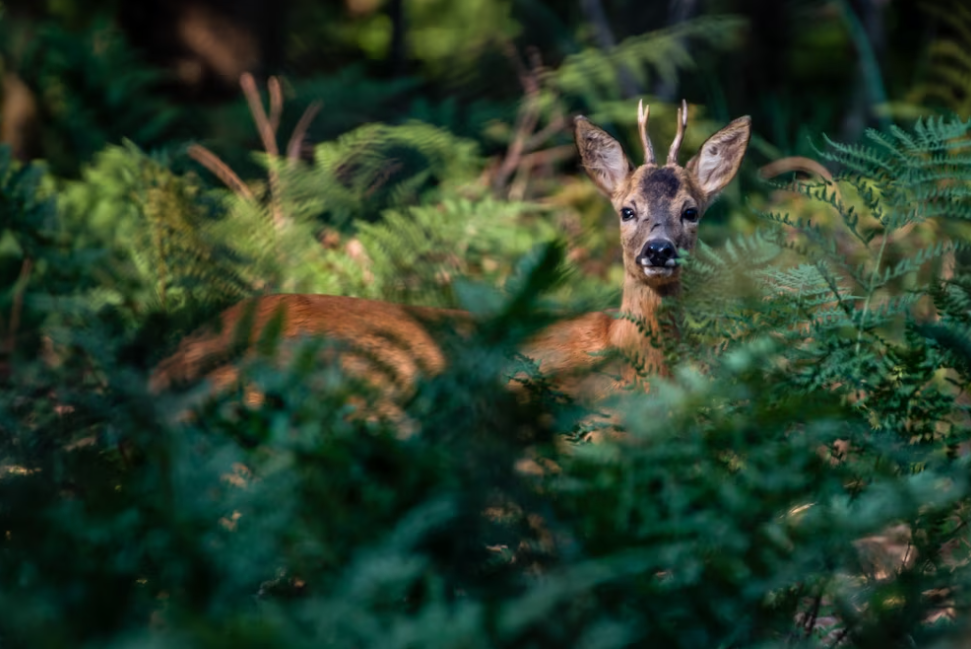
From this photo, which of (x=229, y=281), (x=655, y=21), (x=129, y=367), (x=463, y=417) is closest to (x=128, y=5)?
(x=655, y=21)

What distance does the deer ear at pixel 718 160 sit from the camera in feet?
14.7

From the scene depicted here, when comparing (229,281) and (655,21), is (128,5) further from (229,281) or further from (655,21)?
(229,281)

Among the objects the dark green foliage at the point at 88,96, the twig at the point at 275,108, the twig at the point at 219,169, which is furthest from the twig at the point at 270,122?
the dark green foliage at the point at 88,96

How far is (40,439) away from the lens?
5.99ft

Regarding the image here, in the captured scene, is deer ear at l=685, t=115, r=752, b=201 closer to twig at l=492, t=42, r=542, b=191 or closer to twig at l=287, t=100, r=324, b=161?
twig at l=287, t=100, r=324, b=161

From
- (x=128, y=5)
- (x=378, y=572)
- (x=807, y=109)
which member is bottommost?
(x=807, y=109)

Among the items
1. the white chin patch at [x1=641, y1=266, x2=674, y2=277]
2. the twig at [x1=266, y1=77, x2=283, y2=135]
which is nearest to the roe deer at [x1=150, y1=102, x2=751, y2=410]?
the white chin patch at [x1=641, y1=266, x2=674, y2=277]

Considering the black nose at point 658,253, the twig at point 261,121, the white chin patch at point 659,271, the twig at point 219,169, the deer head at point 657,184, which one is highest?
the twig at point 261,121

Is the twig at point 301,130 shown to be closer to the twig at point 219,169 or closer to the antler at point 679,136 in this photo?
the twig at point 219,169

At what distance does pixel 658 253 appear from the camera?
13.3 ft

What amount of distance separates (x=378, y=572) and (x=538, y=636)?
215 mm

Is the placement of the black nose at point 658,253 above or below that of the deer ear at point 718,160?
below

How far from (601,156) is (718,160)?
1.49ft

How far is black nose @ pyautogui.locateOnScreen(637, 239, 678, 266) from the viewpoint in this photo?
404 cm
